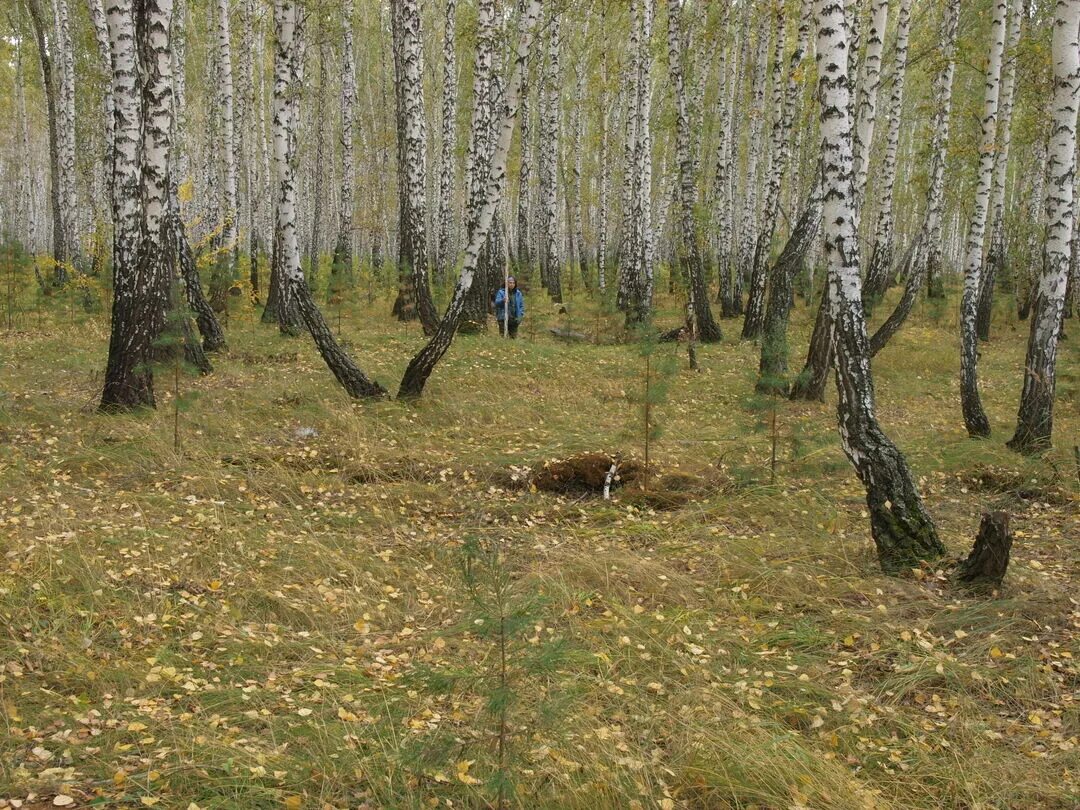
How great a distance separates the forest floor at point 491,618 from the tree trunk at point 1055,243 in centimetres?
56

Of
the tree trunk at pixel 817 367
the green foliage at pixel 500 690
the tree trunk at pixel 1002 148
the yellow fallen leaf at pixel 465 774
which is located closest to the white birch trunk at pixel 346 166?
the tree trunk at pixel 817 367

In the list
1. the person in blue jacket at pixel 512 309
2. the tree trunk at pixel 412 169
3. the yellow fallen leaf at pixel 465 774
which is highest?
the tree trunk at pixel 412 169

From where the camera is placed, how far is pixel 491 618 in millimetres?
2971

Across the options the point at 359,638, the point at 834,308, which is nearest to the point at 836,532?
the point at 834,308

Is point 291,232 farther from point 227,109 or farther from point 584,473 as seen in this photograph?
point 227,109

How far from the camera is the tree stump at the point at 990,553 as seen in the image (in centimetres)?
516

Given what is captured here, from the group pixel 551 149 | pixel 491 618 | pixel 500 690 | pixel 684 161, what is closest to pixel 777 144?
pixel 684 161

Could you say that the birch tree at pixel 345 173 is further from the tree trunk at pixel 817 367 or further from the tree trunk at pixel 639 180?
the tree trunk at pixel 817 367

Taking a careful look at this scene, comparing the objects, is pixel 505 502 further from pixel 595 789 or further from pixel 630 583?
pixel 595 789

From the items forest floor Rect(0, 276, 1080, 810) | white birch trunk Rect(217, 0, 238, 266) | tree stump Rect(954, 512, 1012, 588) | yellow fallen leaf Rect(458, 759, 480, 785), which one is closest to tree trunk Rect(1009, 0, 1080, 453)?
forest floor Rect(0, 276, 1080, 810)

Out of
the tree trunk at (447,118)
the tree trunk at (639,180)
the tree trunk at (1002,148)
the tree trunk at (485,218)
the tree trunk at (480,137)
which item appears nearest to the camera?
the tree trunk at (485,218)

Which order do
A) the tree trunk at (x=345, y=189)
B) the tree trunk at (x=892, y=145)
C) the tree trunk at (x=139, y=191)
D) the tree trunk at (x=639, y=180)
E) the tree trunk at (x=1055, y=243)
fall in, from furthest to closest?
the tree trunk at (x=345, y=189), the tree trunk at (x=639, y=180), the tree trunk at (x=892, y=145), the tree trunk at (x=139, y=191), the tree trunk at (x=1055, y=243)

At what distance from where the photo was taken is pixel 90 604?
4621 mm

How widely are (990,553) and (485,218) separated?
243 inches
